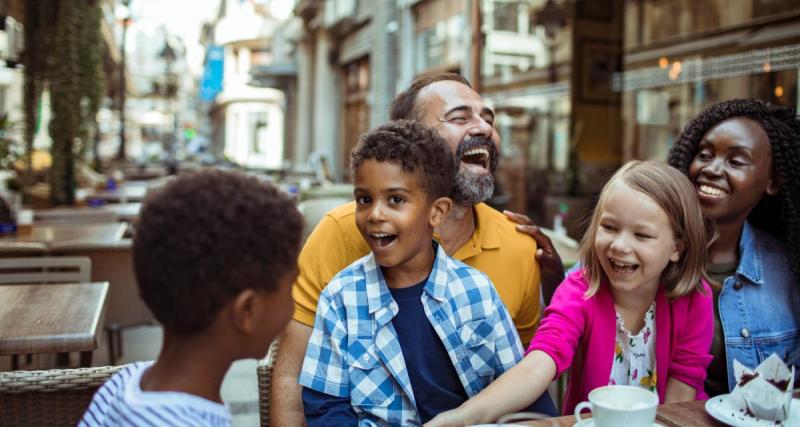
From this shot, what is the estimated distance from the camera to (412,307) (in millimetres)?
1881

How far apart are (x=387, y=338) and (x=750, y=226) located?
1.47 metres

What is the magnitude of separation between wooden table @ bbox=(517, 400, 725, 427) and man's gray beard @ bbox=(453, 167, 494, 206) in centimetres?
84

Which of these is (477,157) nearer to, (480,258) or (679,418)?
(480,258)

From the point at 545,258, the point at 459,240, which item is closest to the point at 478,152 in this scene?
the point at 459,240

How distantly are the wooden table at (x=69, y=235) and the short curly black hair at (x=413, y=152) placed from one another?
299 cm

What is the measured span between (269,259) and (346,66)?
59.9ft

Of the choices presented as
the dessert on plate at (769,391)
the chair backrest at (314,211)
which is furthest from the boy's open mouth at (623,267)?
the chair backrest at (314,211)

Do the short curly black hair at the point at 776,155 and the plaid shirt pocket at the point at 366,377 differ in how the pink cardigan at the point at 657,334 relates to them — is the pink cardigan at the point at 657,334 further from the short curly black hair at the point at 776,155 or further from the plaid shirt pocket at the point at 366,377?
the short curly black hair at the point at 776,155

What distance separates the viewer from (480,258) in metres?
2.31

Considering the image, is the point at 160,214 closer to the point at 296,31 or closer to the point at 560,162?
the point at 560,162

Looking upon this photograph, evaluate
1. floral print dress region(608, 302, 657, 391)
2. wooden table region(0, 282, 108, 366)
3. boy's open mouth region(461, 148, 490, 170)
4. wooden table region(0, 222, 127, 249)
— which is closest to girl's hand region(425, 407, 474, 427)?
floral print dress region(608, 302, 657, 391)

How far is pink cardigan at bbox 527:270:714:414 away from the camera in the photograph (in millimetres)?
2023

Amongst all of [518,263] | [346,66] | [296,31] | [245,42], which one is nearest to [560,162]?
[518,263]

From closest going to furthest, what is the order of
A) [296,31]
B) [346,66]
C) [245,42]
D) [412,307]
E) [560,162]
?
[412,307] < [560,162] < [346,66] < [296,31] < [245,42]
